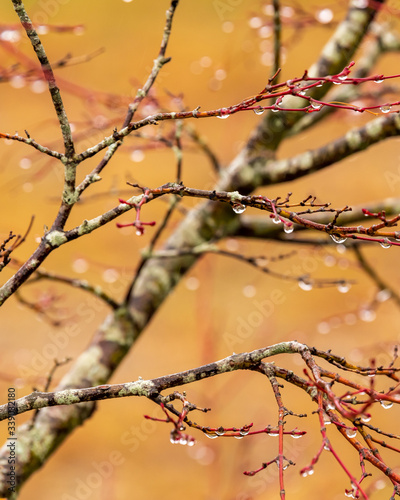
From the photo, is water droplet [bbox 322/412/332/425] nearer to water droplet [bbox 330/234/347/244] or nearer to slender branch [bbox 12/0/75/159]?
water droplet [bbox 330/234/347/244]

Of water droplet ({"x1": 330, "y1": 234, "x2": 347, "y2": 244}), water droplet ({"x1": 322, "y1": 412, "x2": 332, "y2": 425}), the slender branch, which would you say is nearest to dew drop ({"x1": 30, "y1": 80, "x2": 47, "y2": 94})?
the slender branch

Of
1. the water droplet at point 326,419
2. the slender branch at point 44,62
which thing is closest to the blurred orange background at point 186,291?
the slender branch at point 44,62

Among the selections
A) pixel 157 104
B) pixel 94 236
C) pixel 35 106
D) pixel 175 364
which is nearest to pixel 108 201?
pixel 94 236

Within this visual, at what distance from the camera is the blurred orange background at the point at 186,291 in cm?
326

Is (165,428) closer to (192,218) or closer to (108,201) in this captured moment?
(108,201)

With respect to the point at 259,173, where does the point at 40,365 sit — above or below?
above

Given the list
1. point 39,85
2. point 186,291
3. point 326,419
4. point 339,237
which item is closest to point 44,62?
point 339,237

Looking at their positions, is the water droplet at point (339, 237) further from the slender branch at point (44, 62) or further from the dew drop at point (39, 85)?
the dew drop at point (39, 85)

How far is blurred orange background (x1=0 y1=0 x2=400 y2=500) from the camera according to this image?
326cm

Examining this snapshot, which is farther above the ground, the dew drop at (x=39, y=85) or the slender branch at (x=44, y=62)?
the dew drop at (x=39, y=85)

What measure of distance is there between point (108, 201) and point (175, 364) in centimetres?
137

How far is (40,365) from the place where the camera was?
3.62 meters

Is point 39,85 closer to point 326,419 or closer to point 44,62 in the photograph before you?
point 44,62

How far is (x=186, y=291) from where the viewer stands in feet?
13.5
